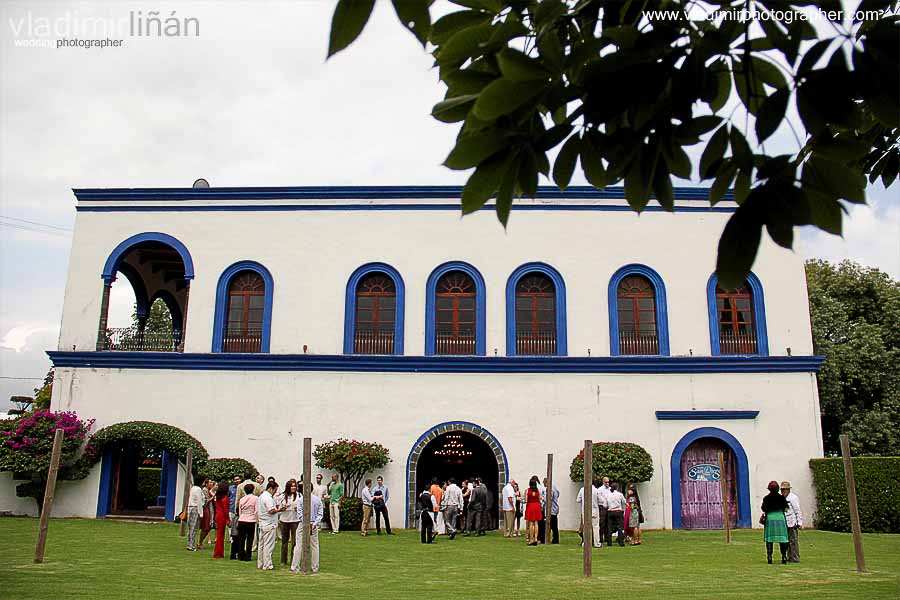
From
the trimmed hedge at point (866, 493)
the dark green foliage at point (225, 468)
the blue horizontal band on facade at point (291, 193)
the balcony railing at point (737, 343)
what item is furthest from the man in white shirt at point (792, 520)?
the dark green foliage at point (225, 468)

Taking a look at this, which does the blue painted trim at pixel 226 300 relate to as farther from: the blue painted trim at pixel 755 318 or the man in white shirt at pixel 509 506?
the blue painted trim at pixel 755 318

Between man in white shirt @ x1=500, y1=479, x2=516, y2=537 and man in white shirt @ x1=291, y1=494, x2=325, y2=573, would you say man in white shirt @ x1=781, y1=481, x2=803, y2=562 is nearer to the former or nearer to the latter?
man in white shirt @ x1=500, y1=479, x2=516, y2=537

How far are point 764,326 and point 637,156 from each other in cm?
1850

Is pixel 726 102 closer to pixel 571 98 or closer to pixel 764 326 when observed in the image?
pixel 571 98

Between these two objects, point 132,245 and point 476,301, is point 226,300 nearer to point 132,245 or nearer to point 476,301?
point 132,245

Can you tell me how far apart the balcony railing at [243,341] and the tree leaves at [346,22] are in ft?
60.1

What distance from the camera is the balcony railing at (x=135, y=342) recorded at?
1978 cm

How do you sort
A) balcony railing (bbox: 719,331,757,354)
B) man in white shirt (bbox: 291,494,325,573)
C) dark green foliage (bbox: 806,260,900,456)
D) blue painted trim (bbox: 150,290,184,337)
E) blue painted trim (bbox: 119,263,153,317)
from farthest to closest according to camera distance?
dark green foliage (bbox: 806,260,900,456) < blue painted trim (bbox: 150,290,184,337) < blue painted trim (bbox: 119,263,153,317) < balcony railing (bbox: 719,331,757,354) < man in white shirt (bbox: 291,494,325,573)

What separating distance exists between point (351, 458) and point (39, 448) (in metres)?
6.97

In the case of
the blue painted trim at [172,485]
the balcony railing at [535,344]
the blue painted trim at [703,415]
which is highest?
the balcony railing at [535,344]

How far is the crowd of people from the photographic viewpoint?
39.3 ft

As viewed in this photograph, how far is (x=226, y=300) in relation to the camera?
19734 mm

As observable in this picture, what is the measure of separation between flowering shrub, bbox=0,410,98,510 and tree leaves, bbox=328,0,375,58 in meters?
18.1

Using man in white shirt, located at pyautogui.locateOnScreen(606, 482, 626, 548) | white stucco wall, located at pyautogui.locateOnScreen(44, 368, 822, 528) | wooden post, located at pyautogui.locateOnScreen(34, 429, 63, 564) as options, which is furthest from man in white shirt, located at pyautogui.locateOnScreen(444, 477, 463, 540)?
wooden post, located at pyautogui.locateOnScreen(34, 429, 63, 564)
